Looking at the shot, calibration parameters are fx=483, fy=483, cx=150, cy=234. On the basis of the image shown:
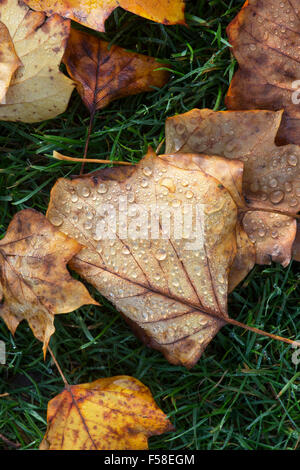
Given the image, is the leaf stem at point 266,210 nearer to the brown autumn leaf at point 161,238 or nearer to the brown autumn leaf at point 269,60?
the brown autumn leaf at point 161,238

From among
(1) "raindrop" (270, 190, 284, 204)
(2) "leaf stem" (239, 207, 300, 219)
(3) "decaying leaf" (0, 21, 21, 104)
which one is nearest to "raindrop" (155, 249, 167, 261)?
(2) "leaf stem" (239, 207, 300, 219)

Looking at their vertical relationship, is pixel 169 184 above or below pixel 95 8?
below

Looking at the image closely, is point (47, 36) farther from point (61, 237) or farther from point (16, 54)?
point (61, 237)

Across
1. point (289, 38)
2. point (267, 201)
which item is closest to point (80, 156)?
point (267, 201)

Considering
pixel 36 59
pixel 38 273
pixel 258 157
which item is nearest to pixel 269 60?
pixel 258 157

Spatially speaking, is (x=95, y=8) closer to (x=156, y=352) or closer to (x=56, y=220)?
(x=56, y=220)
